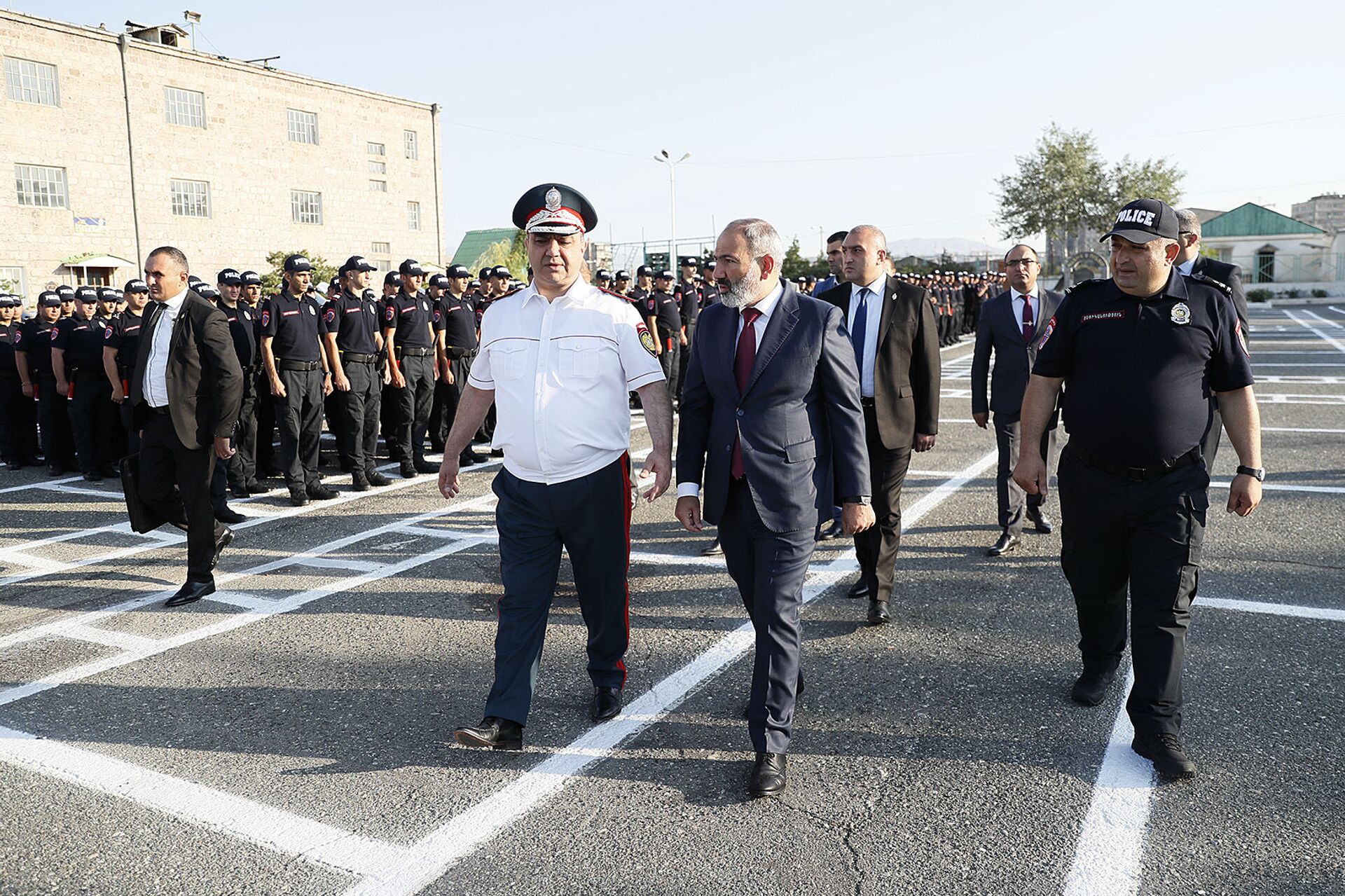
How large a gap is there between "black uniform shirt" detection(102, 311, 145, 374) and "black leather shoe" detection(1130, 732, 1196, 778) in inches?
353

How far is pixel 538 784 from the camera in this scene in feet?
11.8

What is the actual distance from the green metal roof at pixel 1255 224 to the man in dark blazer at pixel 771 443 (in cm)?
7974

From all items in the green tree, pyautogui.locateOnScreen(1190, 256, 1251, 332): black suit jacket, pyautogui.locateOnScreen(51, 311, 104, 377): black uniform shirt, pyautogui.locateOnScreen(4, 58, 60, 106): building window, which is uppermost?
pyautogui.locateOnScreen(4, 58, 60, 106): building window

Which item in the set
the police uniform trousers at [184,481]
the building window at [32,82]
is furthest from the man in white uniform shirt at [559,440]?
the building window at [32,82]

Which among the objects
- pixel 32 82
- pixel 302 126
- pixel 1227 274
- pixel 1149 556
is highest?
pixel 302 126

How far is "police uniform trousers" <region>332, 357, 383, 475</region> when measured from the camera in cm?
954

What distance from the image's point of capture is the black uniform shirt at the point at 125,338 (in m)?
9.59

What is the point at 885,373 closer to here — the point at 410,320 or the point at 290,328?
the point at 290,328

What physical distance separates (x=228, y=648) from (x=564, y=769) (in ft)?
7.76

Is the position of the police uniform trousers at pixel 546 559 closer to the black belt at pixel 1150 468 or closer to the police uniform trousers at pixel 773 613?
the police uniform trousers at pixel 773 613

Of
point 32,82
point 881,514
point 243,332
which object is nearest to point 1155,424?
point 881,514

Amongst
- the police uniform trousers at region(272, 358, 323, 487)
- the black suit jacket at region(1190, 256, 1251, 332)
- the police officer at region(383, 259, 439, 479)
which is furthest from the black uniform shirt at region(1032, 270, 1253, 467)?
the police officer at region(383, 259, 439, 479)

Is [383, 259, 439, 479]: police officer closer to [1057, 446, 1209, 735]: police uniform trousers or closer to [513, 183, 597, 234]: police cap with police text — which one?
[513, 183, 597, 234]: police cap with police text

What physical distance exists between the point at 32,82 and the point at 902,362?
128 feet
